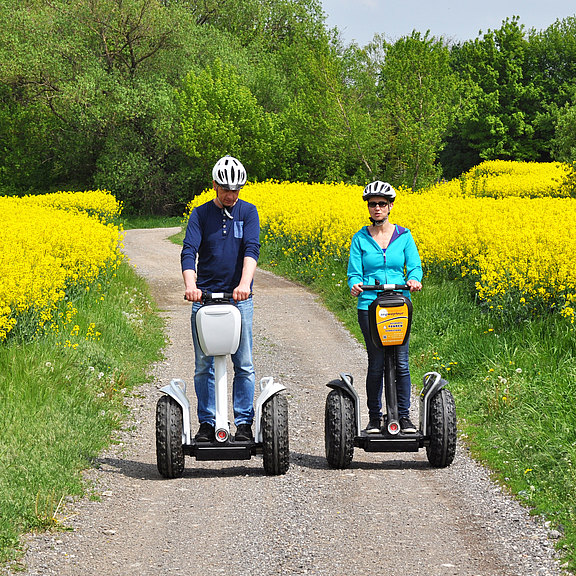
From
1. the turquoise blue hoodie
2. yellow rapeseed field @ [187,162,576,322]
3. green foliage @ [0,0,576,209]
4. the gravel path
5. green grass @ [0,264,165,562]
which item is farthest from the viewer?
green foliage @ [0,0,576,209]

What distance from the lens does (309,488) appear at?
603 centimetres

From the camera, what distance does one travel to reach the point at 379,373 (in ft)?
21.1

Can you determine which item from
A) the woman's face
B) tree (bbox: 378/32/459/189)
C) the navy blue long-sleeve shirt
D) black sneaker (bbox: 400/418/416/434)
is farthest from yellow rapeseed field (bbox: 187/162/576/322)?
tree (bbox: 378/32/459/189)

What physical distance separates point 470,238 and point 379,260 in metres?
7.13

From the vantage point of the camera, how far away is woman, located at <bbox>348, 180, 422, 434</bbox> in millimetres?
6375

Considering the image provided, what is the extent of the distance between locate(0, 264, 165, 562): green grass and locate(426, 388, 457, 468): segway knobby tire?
8.56 ft

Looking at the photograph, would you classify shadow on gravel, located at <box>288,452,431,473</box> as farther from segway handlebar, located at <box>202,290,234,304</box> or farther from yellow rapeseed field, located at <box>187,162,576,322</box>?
yellow rapeseed field, located at <box>187,162,576,322</box>

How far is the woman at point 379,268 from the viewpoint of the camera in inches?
251

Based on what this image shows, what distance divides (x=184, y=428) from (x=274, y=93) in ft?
156

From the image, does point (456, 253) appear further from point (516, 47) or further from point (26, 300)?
point (516, 47)

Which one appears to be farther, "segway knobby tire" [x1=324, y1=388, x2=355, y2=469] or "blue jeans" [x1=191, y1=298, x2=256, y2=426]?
"segway knobby tire" [x1=324, y1=388, x2=355, y2=469]

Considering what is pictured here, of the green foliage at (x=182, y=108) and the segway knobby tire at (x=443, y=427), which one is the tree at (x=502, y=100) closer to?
the green foliage at (x=182, y=108)

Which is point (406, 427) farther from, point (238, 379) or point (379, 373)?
point (238, 379)

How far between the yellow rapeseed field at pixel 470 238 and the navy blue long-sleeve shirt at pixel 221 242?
12.1 feet
